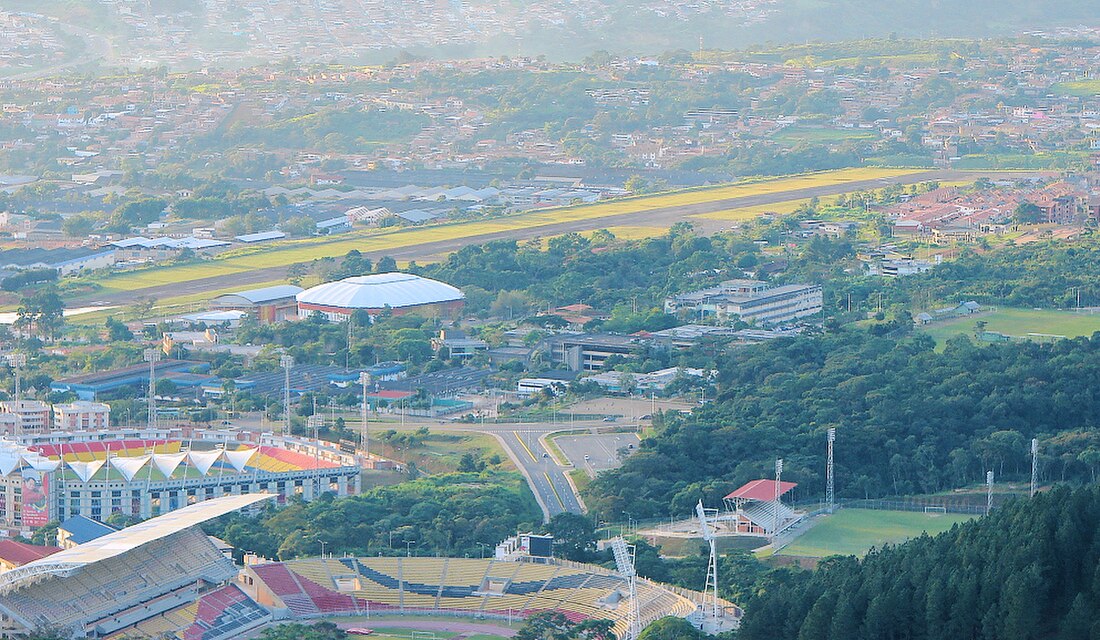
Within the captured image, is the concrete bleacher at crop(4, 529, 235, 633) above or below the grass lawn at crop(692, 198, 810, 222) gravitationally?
above

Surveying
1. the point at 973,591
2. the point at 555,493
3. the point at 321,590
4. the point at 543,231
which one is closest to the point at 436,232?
the point at 543,231

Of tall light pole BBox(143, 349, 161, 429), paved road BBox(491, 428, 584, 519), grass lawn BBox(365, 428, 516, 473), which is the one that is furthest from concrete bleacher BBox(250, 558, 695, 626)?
tall light pole BBox(143, 349, 161, 429)

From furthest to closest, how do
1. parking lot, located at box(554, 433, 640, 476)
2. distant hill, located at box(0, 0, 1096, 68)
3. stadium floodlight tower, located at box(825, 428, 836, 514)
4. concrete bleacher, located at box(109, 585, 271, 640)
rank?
1. distant hill, located at box(0, 0, 1096, 68)
2. parking lot, located at box(554, 433, 640, 476)
3. stadium floodlight tower, located at box(825, 428, 836, 514)
4. concrete bleacher, located at box(109, 585, 271, 640)

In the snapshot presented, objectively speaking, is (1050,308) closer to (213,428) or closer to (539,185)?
(213,428)

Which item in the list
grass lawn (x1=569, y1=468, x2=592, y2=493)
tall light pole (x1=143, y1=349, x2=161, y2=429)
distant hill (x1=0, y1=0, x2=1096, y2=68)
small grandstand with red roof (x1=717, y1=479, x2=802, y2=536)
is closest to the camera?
small grandstand with red roof (x1=717, y1=479, x2=802, y2=536)

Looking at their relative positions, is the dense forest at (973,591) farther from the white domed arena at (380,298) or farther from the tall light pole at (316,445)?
the white domed arena at (380,298)

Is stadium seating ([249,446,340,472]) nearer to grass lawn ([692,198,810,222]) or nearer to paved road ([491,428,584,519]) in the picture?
paved road ([491,428,584,519])
